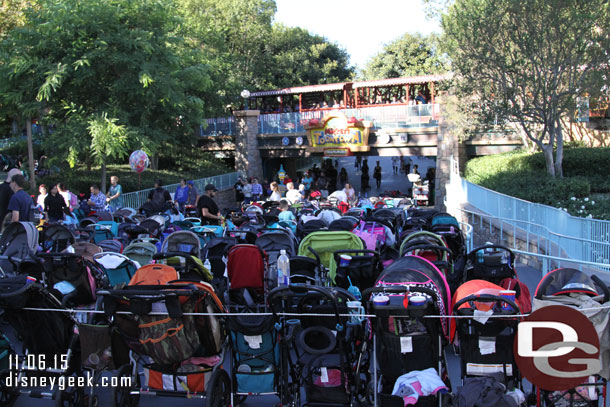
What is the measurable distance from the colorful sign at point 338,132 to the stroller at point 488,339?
74.3 feet

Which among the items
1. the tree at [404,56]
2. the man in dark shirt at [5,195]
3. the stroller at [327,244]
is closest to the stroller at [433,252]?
the stroller at [327,244]

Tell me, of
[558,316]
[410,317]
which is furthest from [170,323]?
[558,316]

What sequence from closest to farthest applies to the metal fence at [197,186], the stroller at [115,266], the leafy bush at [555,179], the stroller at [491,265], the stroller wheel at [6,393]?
the stroller wheel at [6,393] → the stroller at [491,265] → the stroller at [115,266] → the leafy bush at [555,179] → the metal fence at [197,186]

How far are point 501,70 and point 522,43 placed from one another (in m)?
1.03

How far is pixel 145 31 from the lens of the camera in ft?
65.7

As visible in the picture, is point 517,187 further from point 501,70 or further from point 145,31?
point 145,31

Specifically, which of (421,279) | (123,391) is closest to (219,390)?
(123,391)

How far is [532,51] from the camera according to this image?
1805cm

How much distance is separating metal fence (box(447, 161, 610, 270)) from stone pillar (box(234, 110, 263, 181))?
17197 mm

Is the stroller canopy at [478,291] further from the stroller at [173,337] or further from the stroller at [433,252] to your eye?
the stroller at [173,337]

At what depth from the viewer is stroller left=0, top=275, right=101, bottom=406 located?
5.52m

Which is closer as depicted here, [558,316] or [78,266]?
[558,316]

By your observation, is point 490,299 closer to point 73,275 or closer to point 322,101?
point 73,275

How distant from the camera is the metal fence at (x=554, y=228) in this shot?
1020 centimetres
